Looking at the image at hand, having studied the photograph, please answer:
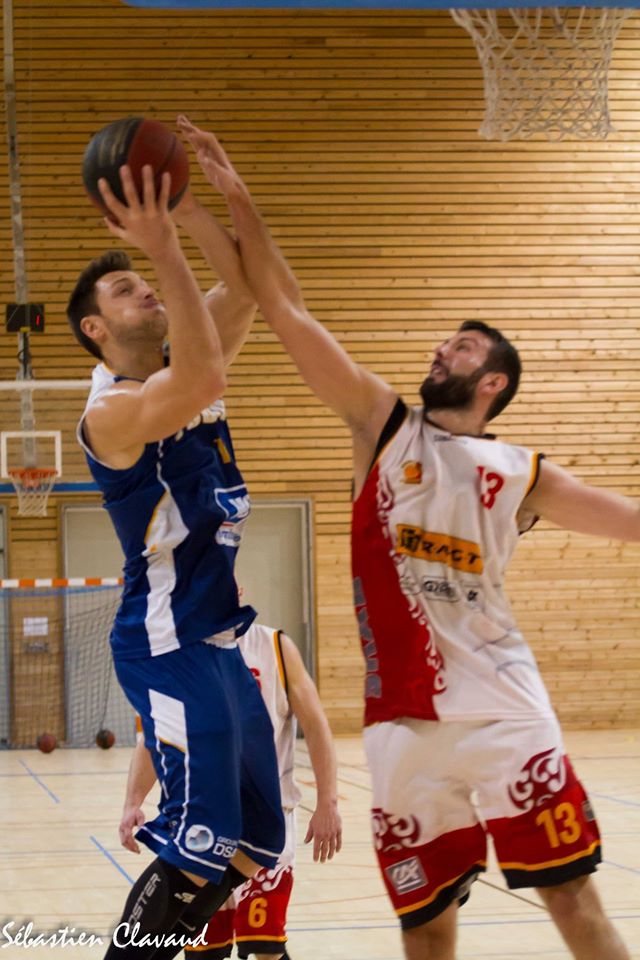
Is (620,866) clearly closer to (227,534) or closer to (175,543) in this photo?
(227,534)

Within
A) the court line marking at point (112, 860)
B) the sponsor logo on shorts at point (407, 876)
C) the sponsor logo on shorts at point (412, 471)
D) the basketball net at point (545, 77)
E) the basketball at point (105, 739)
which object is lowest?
the basketball at point (105, 739)

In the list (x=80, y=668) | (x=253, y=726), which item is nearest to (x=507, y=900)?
(x=253, y=726)

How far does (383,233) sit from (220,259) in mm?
12392

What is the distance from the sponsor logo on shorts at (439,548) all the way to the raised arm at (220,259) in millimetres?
778

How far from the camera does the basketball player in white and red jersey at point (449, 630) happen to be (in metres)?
3.48

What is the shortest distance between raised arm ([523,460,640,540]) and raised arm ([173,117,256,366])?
106 cm

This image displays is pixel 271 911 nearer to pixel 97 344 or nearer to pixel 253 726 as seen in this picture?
pixel 253 726

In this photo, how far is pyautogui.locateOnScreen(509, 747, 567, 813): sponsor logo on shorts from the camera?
11.4 feet

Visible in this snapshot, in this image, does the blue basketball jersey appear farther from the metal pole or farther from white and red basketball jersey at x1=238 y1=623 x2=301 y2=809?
the metal pole

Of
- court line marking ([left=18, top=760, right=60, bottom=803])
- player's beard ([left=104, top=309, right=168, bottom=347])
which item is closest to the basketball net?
player's beard ([left=104, top=309, right=168, bottom=347])

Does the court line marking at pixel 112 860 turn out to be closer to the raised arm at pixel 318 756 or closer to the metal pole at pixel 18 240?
the raised arm at pixel 318 756

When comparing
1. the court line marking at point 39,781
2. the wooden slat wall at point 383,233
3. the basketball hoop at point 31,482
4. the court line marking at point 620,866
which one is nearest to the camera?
the court line marking at point 620,866
